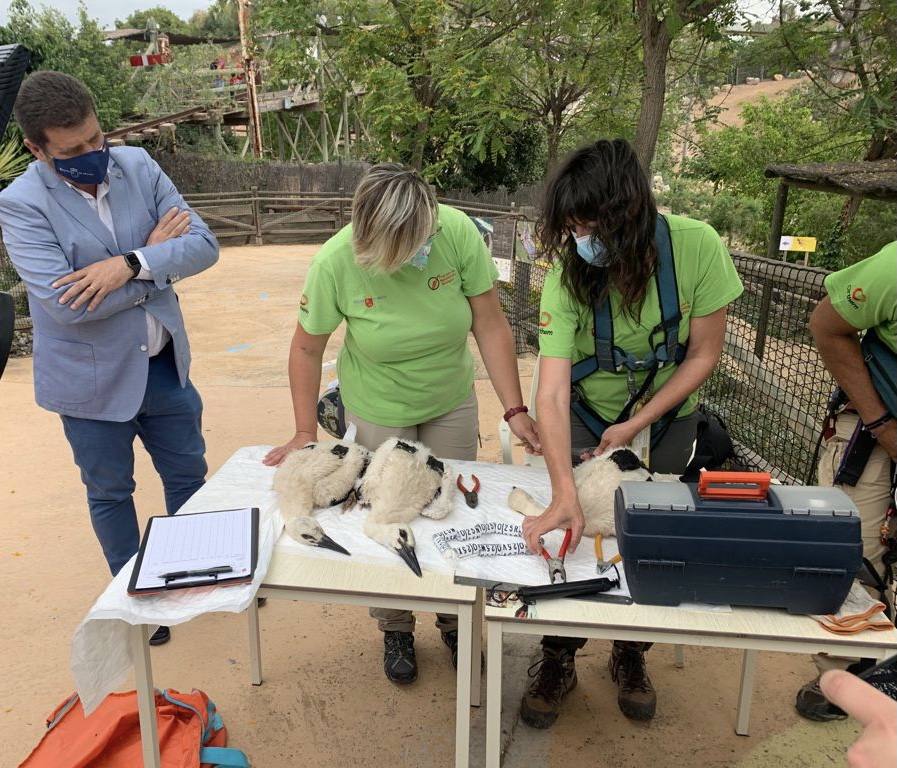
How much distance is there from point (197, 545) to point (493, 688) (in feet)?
2.93

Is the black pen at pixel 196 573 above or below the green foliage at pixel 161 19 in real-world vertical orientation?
below

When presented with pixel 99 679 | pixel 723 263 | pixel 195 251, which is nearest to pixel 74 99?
pixel 195 251

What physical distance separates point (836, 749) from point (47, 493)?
4.40 meters

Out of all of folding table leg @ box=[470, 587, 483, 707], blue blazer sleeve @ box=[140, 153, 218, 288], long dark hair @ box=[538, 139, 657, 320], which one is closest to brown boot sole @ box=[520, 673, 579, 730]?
folding table leg @ box=[470, 587, 483, 707]

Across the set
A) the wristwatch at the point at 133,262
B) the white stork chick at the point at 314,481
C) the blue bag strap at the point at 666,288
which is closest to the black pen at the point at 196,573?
the white stork chick at the point at 314,481

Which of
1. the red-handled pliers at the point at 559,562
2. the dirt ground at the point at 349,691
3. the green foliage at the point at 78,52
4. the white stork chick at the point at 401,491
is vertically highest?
the green foliage at the point at 78,52

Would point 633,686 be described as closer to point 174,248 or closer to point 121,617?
point 121,617

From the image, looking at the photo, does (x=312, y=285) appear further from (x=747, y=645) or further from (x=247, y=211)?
(x=247, y=211)

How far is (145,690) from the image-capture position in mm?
1938

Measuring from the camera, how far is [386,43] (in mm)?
12852

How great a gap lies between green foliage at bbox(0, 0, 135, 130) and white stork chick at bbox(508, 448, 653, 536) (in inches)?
706

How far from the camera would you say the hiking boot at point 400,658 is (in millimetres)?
2779

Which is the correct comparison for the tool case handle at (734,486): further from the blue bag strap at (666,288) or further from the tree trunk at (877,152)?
the tree trunk at (877,152)

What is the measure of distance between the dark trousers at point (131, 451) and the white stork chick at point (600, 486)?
1557 millimetres
